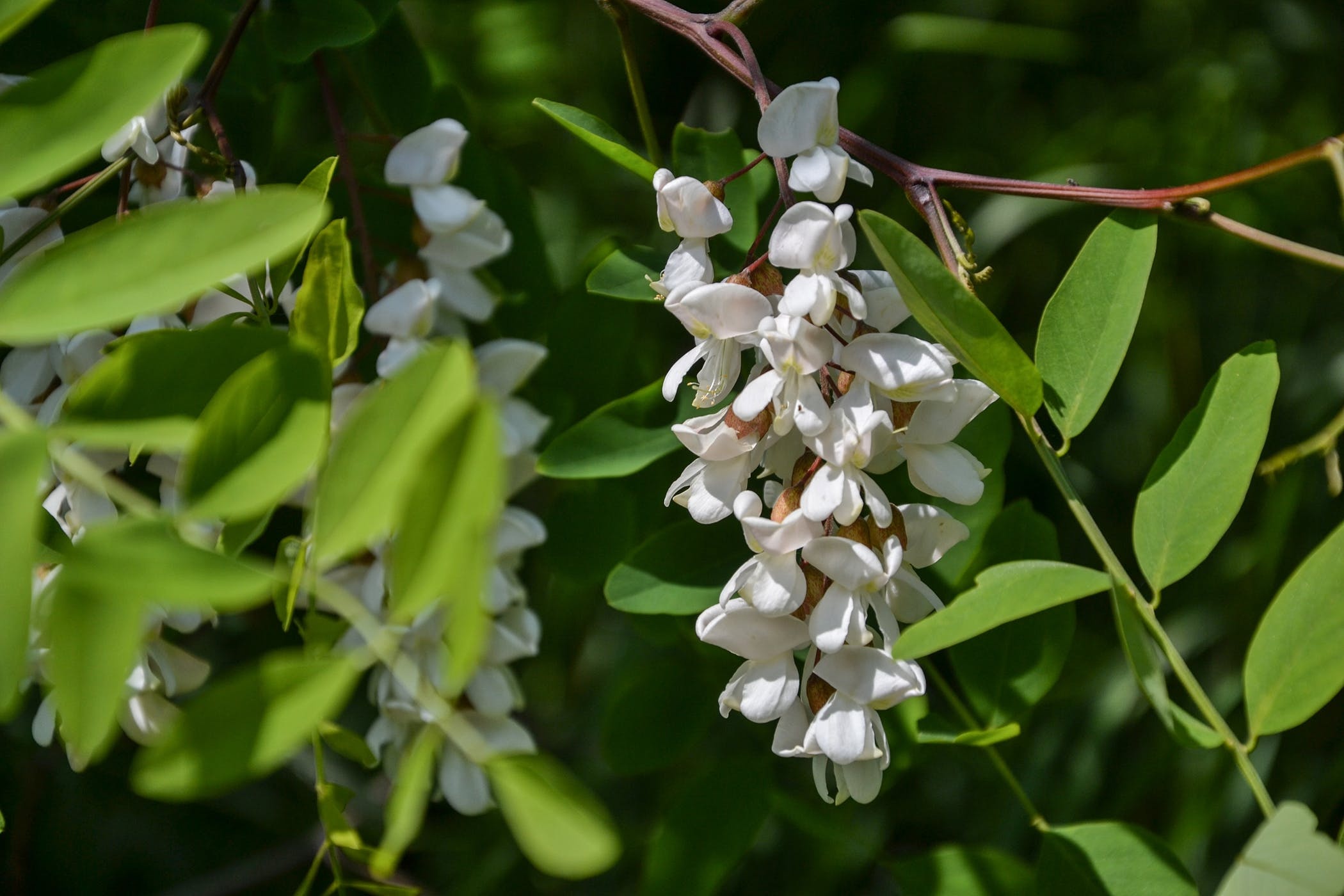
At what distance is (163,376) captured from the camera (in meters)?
0.31

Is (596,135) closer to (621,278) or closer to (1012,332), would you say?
(621,278)

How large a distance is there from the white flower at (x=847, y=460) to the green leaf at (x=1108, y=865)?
0.17m

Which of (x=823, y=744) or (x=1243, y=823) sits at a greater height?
(x=823, y=744)

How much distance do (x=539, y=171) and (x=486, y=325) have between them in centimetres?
34

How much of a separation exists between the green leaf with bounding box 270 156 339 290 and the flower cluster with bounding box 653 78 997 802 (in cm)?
11

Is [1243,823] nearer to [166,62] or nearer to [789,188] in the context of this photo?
[789,188]

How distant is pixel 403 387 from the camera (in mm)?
260

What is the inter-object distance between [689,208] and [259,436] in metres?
0.16

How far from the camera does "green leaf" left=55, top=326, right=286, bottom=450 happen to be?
30 centimetres

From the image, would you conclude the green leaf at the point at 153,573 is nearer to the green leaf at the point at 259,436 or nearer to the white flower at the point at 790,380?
the green leaf at the point at 259,436

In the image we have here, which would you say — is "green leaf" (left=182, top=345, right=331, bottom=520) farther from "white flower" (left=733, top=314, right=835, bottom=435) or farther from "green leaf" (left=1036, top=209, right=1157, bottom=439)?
"green leaf" (left=1036, top=209, right=1157, bottom=439)

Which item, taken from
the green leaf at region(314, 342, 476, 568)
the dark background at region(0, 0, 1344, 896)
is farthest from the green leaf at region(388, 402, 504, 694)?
the dark background at region(0, 0, 1344, 896)

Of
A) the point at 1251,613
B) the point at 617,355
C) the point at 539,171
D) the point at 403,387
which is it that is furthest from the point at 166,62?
the point at 1251,613

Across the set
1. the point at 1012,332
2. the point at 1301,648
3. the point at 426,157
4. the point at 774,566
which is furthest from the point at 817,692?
the point at 1012,332
